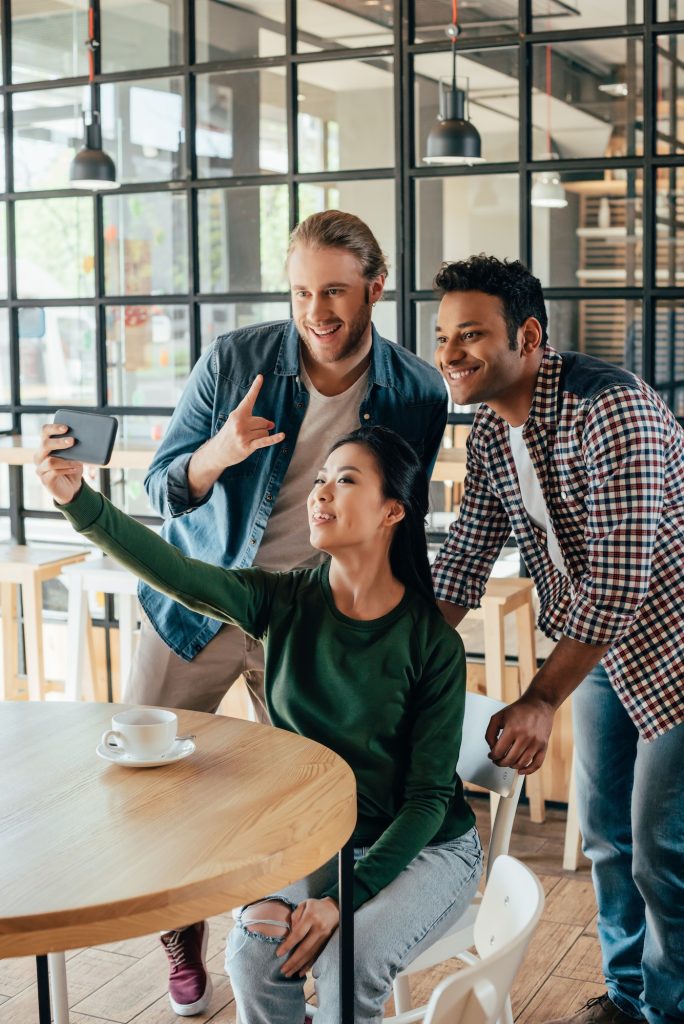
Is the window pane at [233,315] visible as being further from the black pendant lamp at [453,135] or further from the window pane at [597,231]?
the window pane at [597,231]

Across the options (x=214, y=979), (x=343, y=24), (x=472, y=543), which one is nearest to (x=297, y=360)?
(x=472, y=543)

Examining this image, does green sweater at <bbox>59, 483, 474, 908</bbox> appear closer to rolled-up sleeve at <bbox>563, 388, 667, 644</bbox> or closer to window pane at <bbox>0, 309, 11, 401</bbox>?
rolled-up sleeve at <bbox>563, 388, 667, 644</bbox>

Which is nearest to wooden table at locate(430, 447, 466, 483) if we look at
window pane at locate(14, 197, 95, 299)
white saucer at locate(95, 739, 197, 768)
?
window pane at locate(14, 197, 95, 299)

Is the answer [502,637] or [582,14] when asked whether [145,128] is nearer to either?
[582,14]

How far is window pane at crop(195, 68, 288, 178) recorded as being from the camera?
3.88 meters

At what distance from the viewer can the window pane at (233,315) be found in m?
3.98

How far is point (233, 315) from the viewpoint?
13.2 ft

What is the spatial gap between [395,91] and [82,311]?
136 centimetres

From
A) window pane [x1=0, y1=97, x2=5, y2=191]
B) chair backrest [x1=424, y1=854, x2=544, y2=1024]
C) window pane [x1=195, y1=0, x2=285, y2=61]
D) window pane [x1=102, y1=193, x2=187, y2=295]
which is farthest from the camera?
window pane [x1=0, y1=97, x2=5, y2=191]

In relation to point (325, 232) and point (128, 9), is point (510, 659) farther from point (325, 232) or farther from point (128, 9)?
point (128, 9)

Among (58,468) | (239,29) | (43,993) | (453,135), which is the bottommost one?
(43,993)

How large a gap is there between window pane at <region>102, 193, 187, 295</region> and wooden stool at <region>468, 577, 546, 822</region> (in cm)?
154

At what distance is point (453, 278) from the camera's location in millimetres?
1937

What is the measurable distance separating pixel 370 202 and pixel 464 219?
31 cm
